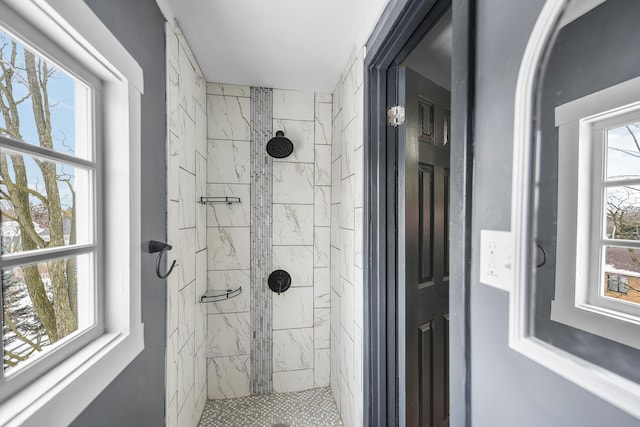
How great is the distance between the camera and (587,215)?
→ 0.46m

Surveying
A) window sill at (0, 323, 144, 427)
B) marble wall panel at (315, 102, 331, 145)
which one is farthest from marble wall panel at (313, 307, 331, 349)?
window sill at (0, 323, 144, 427)

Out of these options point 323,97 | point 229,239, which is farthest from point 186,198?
point 323,97

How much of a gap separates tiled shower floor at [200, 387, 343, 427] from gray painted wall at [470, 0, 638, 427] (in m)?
1.56

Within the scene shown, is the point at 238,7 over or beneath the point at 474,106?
over

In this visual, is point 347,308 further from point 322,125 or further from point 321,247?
point 322,125

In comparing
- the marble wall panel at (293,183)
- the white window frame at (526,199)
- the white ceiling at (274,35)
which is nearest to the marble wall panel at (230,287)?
the marble wall panel at (293,183)

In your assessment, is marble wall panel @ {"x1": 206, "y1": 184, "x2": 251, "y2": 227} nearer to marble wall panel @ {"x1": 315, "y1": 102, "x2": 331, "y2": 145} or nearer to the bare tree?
marble wall panel @ {"x1": 315, "y1": 102, "x2": 331, "y2": 145}

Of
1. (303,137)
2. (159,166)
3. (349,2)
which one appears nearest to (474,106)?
(349,2)

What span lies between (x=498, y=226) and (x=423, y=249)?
0.78m

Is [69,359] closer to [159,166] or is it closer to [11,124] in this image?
[11,124]

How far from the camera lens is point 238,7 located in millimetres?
1369

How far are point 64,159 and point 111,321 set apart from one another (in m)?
0.55

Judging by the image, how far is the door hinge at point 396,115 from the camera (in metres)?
1.35

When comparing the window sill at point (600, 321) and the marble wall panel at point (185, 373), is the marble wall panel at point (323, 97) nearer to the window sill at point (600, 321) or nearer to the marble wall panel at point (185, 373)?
the marble wall panel at point (185, 373)
